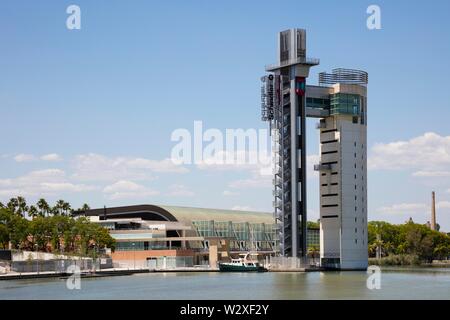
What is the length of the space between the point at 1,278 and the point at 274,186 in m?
59.7

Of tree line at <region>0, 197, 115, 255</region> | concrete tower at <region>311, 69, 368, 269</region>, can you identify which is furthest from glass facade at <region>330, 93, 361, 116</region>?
tree line at <region>0, 197, 115, 255</region>

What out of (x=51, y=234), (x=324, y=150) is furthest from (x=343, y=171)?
(x=51, y=234)

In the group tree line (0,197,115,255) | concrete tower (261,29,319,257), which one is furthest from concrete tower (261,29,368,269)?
tree line (0,197,115,255)

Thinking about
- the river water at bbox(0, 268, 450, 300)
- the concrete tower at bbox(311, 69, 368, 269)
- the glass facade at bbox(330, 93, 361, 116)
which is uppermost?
the glass facade at bbox(330, 93, 361, 116)

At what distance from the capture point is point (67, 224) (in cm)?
19438

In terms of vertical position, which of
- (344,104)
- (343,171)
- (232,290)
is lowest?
(232,290)

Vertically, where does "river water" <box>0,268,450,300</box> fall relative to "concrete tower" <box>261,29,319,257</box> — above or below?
below

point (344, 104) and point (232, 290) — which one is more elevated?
point (344, 104)

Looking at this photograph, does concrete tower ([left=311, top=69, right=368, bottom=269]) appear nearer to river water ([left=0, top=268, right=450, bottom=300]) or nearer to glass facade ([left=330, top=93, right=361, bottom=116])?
glass facade ([left=330, top=93, right=361, bottom=116])

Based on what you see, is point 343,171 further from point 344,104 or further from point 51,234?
point 51,234

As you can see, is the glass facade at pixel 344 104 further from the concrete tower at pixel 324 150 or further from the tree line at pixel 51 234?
the tree line at pixel 51 234

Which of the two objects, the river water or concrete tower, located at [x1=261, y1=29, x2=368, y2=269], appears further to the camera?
concrete tower, located at [x1=261, y1=29, x2=368, y2=269]
